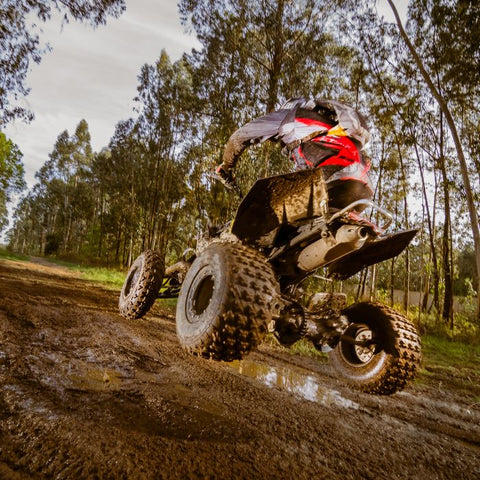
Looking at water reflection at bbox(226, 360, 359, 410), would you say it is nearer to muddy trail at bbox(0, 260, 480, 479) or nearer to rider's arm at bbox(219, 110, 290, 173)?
muddy trail at bbox(0, 260, 480, 479)

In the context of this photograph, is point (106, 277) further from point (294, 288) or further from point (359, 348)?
point (359, 348)

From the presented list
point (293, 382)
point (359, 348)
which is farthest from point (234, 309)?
point (293, 382)

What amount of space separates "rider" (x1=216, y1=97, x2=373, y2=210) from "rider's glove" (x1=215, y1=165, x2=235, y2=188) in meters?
0.57

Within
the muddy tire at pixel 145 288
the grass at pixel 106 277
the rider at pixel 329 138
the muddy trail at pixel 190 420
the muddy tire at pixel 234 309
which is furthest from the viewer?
the grass at pixel 106 277

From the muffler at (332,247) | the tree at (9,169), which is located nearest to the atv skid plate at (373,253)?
the muffler at (332,247)

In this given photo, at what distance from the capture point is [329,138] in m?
2.30

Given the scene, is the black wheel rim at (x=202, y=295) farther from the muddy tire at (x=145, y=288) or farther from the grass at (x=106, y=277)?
the grass at (x=106, y=277)

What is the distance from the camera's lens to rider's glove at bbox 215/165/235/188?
2.96 m

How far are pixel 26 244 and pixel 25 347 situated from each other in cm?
8210

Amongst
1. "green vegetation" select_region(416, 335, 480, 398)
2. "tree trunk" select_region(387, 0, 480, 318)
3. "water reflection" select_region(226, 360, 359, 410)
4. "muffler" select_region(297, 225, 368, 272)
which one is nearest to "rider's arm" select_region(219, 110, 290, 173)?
"muffler" select_region(297, 225, 368, 272)

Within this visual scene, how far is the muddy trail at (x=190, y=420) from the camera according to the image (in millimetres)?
1463

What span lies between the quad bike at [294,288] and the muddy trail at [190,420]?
46 centimetres

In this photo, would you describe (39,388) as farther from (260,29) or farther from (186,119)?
(186,119)

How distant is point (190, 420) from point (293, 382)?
72.5 inches
